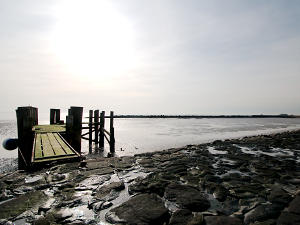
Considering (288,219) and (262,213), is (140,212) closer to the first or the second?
(262,213)

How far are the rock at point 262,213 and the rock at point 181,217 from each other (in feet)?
3.77

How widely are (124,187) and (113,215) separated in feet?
5.06

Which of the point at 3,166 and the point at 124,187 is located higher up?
the point at 124,187

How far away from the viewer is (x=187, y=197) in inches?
186

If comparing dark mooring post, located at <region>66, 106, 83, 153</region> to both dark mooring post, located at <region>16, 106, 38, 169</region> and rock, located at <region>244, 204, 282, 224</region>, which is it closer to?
dark mooring post, located at <region>16, 106, 38, 169</region>

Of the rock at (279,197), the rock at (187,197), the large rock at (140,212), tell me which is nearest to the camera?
the large rock at (140,212)

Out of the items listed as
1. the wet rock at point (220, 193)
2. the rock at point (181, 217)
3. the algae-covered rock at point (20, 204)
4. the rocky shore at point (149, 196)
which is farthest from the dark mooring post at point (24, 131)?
the wet rock at point (220, 193)

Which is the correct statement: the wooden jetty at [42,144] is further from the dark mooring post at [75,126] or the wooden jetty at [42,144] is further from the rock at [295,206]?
the rock at [295,206]

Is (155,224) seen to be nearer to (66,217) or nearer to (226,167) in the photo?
(66,217)

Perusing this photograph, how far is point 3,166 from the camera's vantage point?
12.5 metres

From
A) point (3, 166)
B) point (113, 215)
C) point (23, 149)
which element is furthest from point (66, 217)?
point (3, 166)

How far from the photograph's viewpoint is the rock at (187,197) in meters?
4.30

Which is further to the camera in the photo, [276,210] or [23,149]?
[23,149]

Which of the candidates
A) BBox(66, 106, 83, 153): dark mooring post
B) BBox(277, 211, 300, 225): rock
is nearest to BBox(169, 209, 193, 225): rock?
BBox(277, 211, 300, 225): rock
